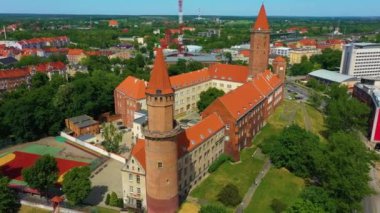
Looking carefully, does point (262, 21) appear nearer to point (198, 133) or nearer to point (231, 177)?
point (198, 133)

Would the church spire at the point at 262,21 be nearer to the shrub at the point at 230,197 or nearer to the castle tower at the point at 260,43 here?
the castle tower at the point at 260,43

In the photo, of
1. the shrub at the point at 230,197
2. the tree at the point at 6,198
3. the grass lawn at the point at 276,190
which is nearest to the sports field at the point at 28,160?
the tree at the point at 6,198

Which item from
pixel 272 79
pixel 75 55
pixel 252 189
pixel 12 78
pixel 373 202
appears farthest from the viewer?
pixel 75 55

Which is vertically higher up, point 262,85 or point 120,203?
point 262,85

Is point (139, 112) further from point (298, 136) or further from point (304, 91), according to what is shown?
point (304, 91)

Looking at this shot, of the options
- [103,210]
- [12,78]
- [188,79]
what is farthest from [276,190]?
[12,78]

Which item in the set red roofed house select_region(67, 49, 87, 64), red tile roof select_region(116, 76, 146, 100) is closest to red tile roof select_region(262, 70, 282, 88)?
red tile roof select_region(116, 76, 146, 100)

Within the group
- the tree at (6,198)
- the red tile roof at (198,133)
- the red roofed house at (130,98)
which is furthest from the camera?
the red roofed house at (130,98)
